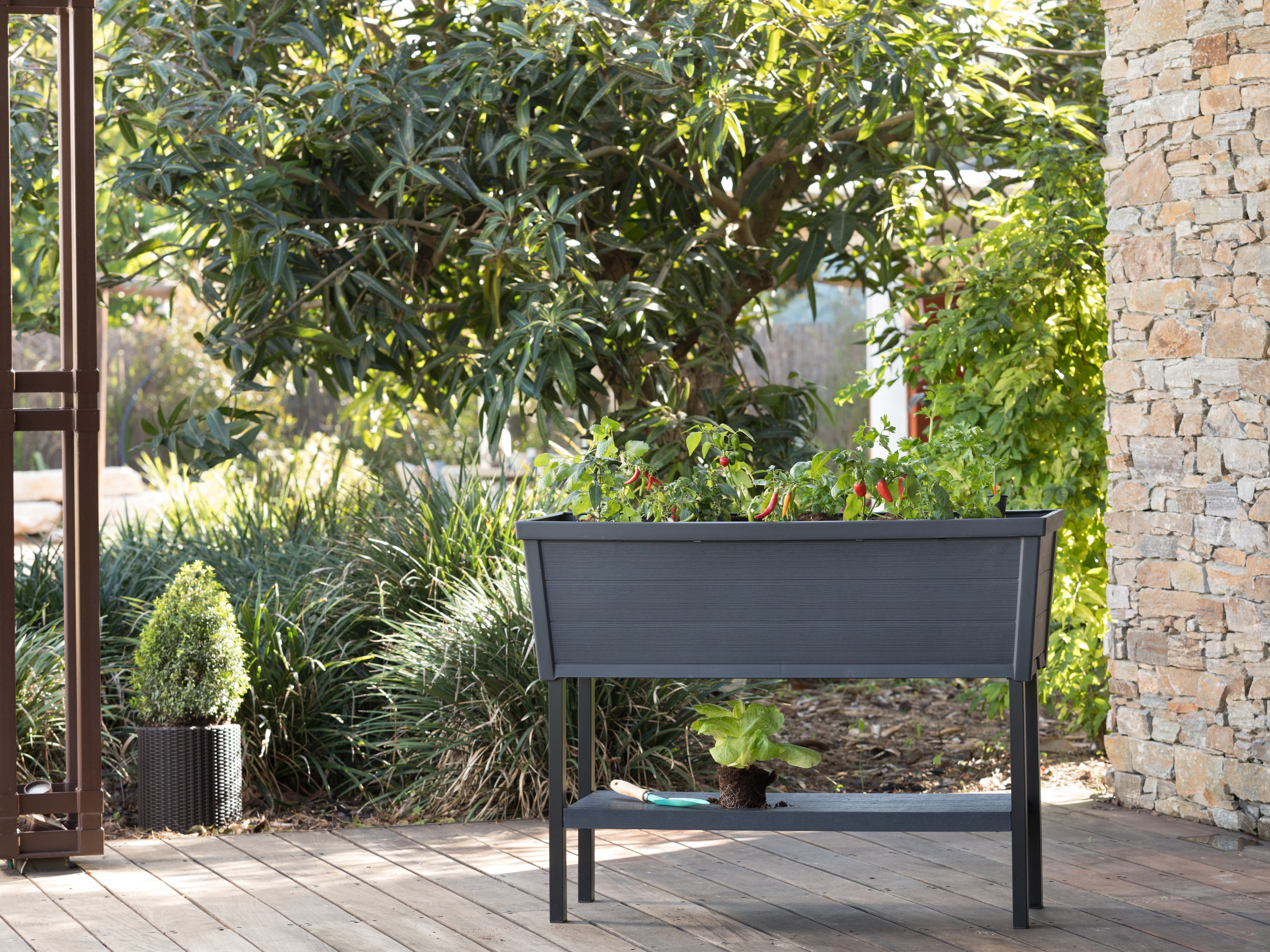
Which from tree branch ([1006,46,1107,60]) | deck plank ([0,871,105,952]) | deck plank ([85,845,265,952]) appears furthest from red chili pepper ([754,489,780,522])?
tree branch ([1006,46,1107,60])

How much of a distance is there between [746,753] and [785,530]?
518 mm

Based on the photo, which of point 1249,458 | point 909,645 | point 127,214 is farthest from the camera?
point 127,214

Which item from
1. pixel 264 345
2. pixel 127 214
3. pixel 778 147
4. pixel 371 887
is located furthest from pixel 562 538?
A: pixel 127 214

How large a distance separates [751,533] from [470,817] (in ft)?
5.29

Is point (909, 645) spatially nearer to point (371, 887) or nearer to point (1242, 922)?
point (1242, 922)

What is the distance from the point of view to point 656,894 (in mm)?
3100

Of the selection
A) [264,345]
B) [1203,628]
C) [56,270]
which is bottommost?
[1203,628]

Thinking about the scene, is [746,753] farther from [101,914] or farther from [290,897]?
[101,914]

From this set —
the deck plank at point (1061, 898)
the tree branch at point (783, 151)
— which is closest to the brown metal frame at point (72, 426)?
the deck plank at point (1061, 898)

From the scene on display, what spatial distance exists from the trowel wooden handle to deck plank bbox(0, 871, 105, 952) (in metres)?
1.09

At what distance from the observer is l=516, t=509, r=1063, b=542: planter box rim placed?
8.61ft

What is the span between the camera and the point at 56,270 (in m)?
5.42

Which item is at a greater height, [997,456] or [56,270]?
[56,270]

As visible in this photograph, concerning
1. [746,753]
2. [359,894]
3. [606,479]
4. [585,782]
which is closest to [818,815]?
[746,753]
